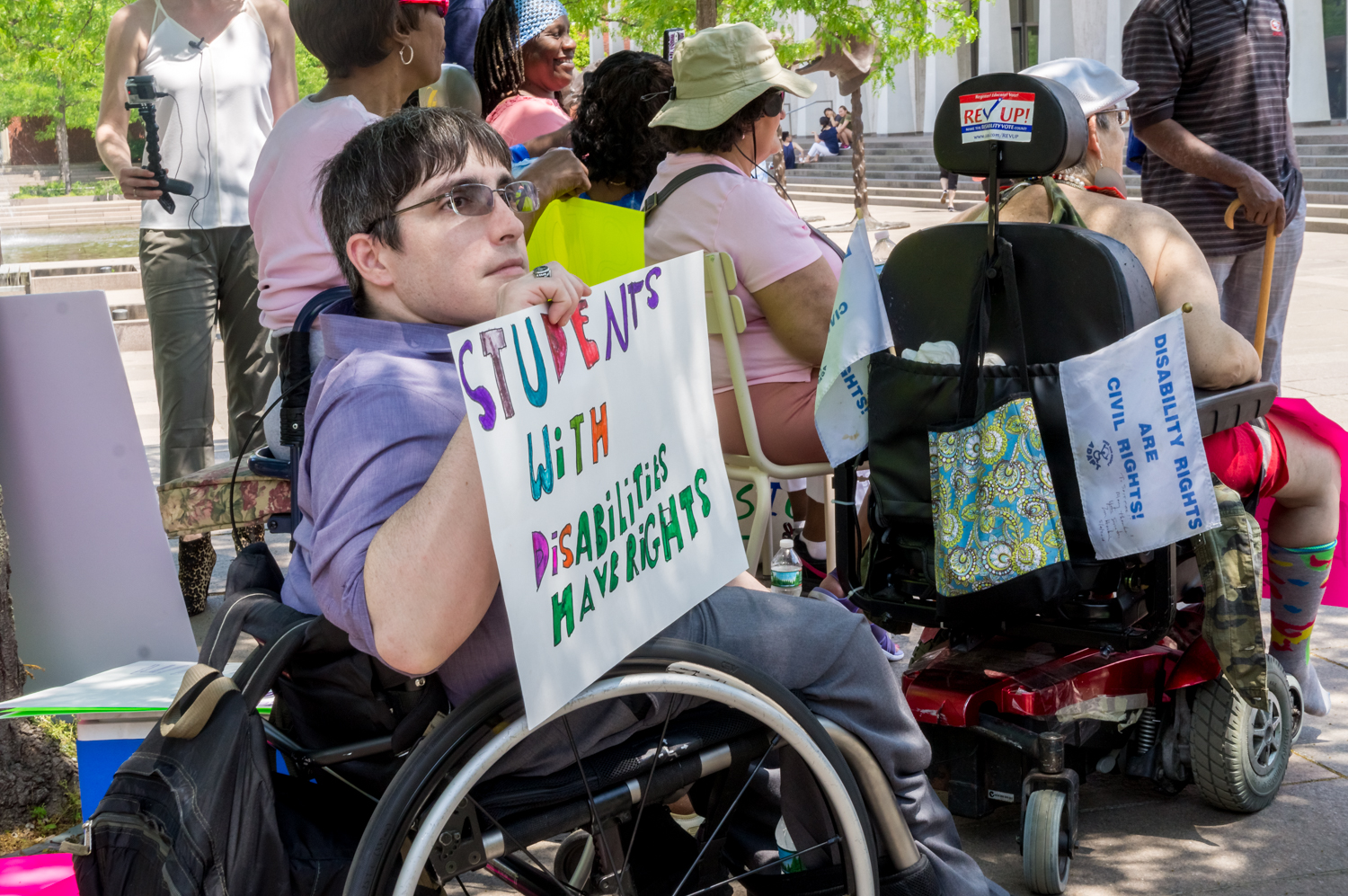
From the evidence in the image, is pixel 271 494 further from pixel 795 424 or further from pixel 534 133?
pixel 534 133

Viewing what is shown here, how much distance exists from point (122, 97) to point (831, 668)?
343cm

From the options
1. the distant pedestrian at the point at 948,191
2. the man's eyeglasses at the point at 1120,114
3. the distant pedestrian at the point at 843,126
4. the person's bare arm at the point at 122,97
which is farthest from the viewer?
the distant pedestrian at the point at 843,126

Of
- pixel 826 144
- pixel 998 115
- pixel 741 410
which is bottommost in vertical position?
pixel 741 410

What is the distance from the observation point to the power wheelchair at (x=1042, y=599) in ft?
8.11

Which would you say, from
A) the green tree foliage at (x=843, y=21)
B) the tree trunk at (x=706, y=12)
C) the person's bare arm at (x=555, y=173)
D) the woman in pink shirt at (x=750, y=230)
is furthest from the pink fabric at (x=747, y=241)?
the green tree foliage at (x=843, y=21)

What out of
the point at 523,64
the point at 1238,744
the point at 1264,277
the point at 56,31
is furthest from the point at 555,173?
the point at 56,31

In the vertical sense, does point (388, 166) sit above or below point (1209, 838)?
above

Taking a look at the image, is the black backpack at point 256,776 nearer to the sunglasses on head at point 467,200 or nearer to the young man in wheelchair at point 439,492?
the young man in wheelchair at point 439,492

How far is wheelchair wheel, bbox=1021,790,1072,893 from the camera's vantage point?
2.48 metres

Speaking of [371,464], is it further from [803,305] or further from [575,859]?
[803,305]

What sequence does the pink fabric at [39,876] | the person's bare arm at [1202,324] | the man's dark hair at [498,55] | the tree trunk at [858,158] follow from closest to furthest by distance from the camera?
1. the pink fabric at [39,876]
2. the person's bare arm at [1202,324]
3. the man's dark hair at [498,55]
4. the tree trunk at [858,158]

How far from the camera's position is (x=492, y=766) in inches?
67.6

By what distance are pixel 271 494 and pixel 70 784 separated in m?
0.78

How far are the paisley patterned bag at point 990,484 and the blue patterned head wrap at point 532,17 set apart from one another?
8.85ft
